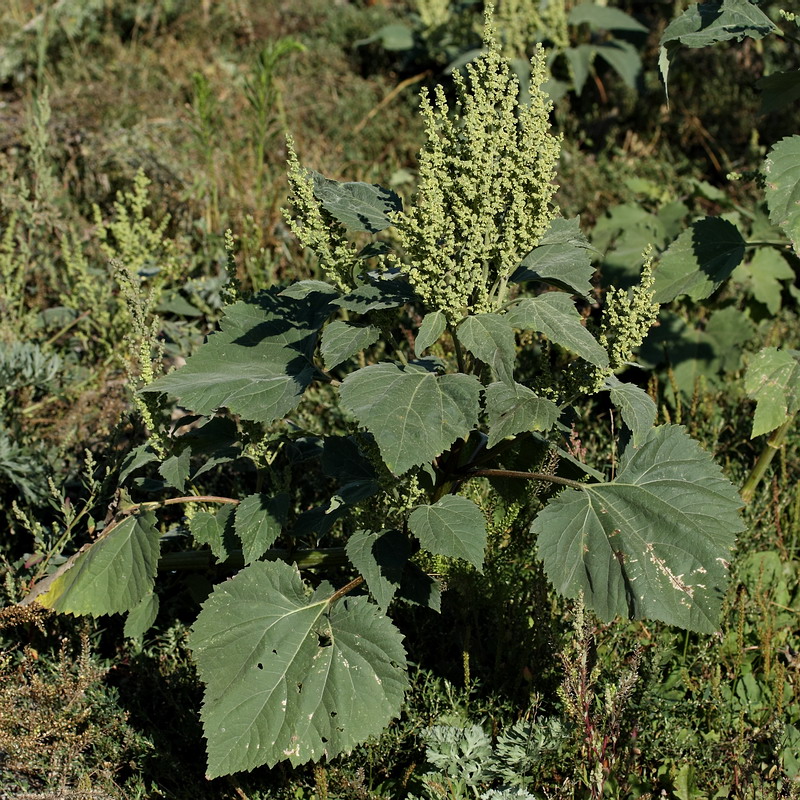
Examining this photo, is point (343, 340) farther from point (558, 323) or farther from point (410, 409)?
point (558, 323)

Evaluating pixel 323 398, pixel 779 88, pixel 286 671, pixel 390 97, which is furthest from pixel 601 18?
pixel 286 671

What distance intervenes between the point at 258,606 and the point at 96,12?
6.48m

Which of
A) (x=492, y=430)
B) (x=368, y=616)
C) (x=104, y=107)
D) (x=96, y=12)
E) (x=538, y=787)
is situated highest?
(x=96, y=12)

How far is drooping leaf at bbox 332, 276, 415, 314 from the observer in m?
2.20

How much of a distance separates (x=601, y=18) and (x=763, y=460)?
13.3 feet

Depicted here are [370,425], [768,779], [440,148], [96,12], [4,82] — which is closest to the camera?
[370,425]

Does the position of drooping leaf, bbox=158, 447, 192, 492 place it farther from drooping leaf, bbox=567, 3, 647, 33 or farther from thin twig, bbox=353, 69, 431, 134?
drooping leaf, bbox=567, 3, 647, 33

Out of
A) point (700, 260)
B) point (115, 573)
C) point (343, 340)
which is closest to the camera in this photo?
point (343, 340)

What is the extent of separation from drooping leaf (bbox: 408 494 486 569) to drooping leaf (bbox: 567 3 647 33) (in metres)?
4.88

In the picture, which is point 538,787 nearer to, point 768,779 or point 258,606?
point 768,779

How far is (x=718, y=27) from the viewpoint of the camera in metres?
2.93

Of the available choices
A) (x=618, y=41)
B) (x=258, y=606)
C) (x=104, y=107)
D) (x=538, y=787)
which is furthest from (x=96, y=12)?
(x=538, y=787)

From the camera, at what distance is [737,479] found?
3627mm

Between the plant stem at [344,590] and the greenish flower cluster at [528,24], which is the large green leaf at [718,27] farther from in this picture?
the greenish flower cluster at [528,24]
